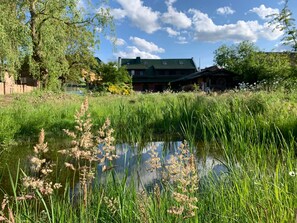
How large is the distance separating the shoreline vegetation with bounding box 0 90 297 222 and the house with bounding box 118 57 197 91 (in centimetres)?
4664

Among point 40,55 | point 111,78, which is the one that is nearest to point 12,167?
point 40,55

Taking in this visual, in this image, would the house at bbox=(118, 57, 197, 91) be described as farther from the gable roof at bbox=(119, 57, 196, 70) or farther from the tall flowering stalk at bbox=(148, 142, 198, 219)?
the tall flowering stalk at bbox=(148, 142, 198, 219)

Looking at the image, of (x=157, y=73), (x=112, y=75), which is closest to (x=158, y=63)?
(x=157, y=73)

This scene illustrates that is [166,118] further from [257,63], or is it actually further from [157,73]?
[157,73]

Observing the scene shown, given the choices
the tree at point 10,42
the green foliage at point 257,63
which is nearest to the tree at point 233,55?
the green foliage at point 257,63

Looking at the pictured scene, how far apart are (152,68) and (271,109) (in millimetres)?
52627

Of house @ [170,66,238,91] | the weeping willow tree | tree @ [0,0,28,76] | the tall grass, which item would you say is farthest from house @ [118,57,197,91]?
the tall grass

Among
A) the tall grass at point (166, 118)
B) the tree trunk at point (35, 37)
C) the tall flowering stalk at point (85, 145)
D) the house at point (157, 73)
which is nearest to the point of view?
Answer: the tall flowering stalk at point (85, 145)

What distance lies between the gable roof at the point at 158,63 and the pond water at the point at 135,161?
51423 millimetres

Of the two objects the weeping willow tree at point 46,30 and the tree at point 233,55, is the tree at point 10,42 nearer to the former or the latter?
the weeping willow tree at point 46,30

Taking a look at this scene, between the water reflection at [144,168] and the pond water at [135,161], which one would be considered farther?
the pond water at [135,161]

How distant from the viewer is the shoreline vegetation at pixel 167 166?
1265 millimetres

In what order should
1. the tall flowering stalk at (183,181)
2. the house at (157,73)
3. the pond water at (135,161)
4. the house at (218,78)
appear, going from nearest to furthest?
1. the tall flowering stalk at (183,181)
2. the pond water at (135,161)
3. the house at (218,78)
4. the house at (157,73)

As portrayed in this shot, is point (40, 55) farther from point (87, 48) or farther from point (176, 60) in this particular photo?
point (176, 60)
